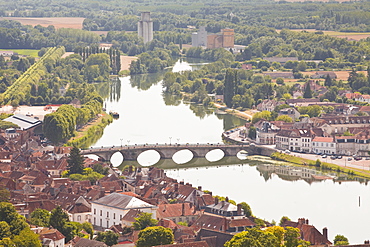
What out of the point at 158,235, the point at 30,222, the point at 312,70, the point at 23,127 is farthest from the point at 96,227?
the point at 312,70

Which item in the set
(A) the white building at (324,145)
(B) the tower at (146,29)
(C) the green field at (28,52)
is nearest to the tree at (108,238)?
(A) the white building at (324,145)

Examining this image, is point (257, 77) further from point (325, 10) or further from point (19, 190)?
point (325, 10)

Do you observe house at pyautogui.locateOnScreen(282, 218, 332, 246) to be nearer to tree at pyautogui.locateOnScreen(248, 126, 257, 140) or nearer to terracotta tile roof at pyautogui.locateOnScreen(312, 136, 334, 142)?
terracotta tile roof at pyautogui.locateOnScreen(312, 136, 334, 142)

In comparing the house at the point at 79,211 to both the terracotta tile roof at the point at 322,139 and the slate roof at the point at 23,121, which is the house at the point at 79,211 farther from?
the slate roof at the point at 23,121

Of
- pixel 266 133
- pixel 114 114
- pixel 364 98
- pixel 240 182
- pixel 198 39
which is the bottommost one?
pixel 198 39

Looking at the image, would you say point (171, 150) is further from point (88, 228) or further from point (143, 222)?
point (143, 222)

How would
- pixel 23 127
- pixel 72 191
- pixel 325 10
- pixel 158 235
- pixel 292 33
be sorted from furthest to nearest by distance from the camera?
pixel 325 10 → pixel 292 33 → pixel 23 127 → pixel 72 191 → pixel 158 235

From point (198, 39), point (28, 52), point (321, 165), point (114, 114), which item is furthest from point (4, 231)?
point (198, 39)
